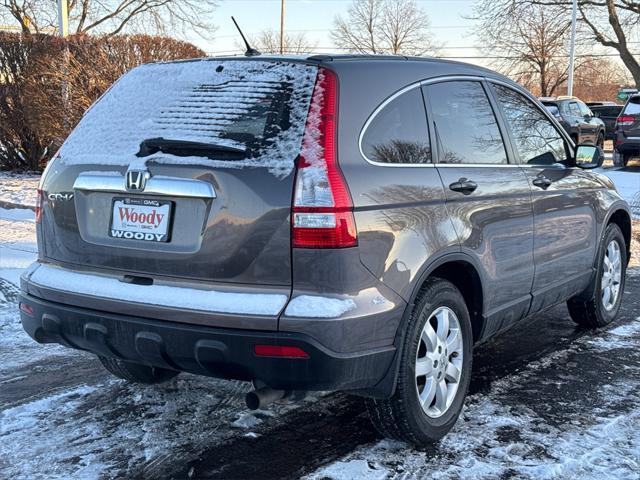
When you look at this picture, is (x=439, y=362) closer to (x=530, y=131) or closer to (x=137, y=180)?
(x=137, y=180)

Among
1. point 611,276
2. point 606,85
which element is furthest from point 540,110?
point 606,85

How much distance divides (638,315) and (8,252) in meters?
6.00

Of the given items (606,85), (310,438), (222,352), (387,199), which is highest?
(606,85)

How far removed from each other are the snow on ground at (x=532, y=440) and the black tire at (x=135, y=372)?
1356mm

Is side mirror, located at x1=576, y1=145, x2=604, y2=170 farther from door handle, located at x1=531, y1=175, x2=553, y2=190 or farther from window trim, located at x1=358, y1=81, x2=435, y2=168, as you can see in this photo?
window trim, located at x1=358, y1=81, x2=435, y2=168

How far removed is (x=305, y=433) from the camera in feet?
11.1

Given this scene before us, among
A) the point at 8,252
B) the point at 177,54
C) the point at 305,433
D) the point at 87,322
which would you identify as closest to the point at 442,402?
the point at 305,433

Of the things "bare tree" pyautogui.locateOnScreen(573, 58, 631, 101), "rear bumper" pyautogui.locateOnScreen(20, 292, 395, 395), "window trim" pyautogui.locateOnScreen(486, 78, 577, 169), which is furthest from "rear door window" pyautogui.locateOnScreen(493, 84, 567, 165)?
"bare tree" pyautogui.locateOnScreen(573, 58, 631, 101)

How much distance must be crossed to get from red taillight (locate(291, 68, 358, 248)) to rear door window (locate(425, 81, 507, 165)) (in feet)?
2.73

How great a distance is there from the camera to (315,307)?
2.62m

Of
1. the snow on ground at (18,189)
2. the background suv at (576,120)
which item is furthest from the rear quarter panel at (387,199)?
the background suv at (576,120)

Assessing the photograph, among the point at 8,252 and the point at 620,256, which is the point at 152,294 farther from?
the point at 8,252

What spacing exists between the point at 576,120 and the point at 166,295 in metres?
18.5

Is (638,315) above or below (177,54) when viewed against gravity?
below
